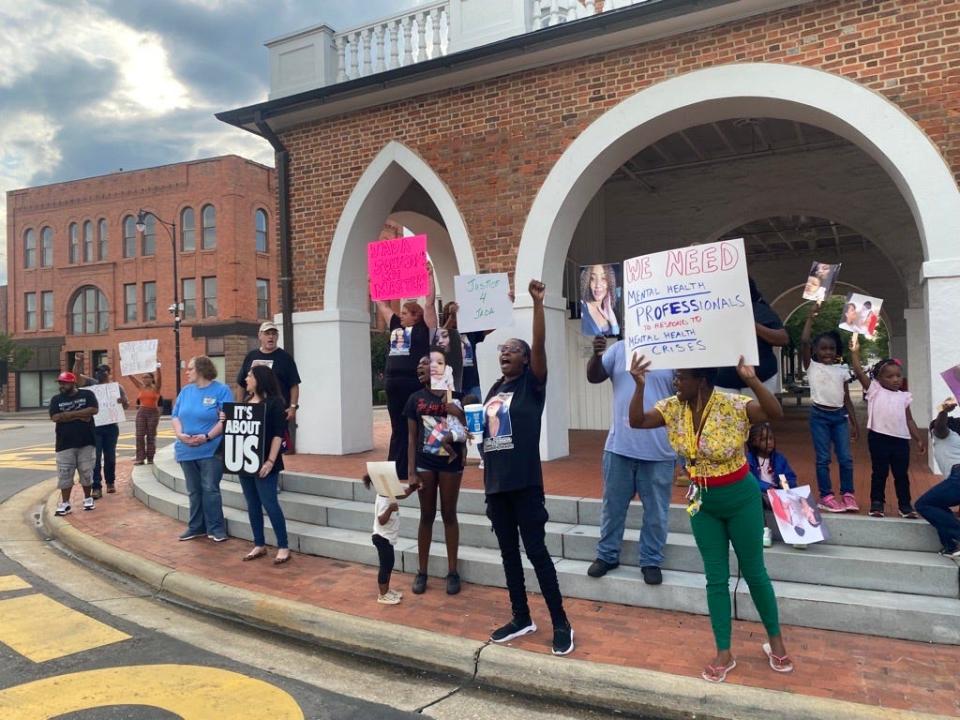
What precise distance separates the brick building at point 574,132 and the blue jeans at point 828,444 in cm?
122

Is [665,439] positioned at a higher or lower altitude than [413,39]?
lower

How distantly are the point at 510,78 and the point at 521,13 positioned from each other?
826mm

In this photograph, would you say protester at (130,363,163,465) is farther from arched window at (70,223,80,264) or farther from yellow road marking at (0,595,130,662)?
arched window at (70,223,80,264)

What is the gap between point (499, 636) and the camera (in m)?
4.16

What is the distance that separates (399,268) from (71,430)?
4403mm

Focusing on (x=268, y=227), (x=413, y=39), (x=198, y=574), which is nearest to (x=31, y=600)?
(x=198, y=574)

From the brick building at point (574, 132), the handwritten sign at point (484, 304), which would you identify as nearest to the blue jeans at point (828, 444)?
the brick building at point (574, 132)

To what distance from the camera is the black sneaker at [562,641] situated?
155 inches

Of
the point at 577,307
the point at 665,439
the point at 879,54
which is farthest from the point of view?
the point at 577,307

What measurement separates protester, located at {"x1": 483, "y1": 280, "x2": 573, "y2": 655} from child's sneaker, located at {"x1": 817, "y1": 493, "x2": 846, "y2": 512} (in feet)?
8.10

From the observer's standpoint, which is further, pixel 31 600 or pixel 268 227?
pixel 268 227

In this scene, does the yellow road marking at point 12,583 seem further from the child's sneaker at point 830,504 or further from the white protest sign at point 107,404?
the child's sneaker at point 830,504

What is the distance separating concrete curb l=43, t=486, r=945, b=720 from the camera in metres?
3.35

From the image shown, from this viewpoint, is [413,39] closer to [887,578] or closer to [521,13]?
[521,13]
